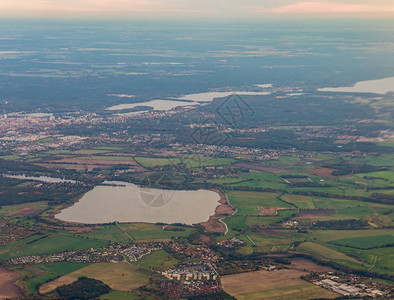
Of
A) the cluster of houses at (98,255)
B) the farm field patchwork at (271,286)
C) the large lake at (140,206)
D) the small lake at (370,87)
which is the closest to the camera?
the farm field patchwork at (271,286)

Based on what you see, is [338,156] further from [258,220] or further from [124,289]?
[124,289]

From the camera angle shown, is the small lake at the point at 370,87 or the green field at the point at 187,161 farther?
the small lake at the point at 370,87

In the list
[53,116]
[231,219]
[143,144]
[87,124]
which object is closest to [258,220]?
[231,219]

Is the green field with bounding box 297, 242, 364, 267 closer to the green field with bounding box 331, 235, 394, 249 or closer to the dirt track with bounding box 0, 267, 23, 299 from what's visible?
the green field with bounding box 331, 235, 394, 249

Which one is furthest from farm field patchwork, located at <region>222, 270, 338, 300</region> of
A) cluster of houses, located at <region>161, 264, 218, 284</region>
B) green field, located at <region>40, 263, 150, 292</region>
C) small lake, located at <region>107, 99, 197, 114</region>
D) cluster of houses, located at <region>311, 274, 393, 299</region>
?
small lake, located at <region>107, 99, 197, 114</region>

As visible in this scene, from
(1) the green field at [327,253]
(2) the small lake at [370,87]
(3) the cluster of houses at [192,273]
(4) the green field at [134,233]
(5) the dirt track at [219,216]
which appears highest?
(2) the small lake at [370,87]

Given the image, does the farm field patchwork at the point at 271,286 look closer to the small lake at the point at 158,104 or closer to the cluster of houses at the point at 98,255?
the cluster of houses at the point at 98,255

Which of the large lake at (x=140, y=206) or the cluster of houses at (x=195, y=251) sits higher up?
the cluster of houses at (x=195, y=251)

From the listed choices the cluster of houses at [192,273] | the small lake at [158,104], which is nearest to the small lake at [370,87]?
the small lake at [158,104]
